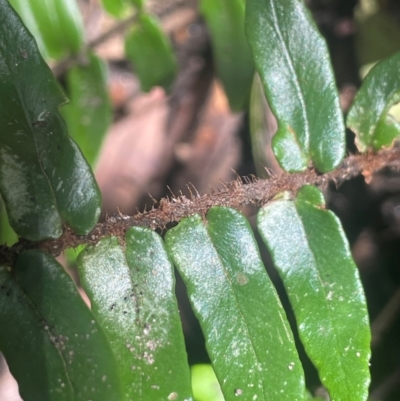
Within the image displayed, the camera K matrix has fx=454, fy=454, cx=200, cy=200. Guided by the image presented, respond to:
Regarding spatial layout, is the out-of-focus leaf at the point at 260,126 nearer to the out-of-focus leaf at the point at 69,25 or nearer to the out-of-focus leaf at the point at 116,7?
the out-of-focus leaf at the point at 116,7

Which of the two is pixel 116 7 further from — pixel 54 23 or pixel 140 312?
pixel 140 312

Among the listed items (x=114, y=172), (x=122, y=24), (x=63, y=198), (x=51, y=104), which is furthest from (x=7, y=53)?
(x=114, y=172)

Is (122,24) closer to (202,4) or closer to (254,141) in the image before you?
(202,4)

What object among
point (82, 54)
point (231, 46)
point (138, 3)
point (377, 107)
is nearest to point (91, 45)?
point (82, 54)

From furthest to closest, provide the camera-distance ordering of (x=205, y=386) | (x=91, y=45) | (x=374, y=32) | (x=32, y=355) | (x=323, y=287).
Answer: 1. (x=374, y=32)
2. (x=91, y=45)
3. (x=205, y=386)
4. (x=323, y=287)
5. (x=32, y=355)

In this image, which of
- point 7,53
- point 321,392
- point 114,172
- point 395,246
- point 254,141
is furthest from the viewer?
point 114,172

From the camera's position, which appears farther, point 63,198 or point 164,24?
point 164,24
